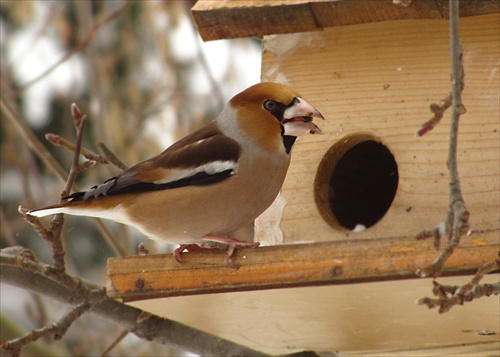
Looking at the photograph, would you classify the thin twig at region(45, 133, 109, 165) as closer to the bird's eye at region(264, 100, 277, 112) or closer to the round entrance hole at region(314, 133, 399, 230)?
the bird's eye at region(264, 100, 277, 112)

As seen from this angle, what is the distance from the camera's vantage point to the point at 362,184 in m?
4.68

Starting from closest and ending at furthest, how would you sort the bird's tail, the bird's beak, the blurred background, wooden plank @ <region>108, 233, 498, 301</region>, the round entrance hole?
wooden plank @ <region>108, 233, 498, 301</region>
the bird's tail
the bird's beak
the round entrance hole
the blurred background

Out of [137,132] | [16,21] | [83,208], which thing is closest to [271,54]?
[83,208]

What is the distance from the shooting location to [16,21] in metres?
9.07

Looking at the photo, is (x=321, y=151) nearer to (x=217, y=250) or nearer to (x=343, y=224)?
(x=343, y=224)

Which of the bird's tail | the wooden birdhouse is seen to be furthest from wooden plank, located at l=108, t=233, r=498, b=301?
the bird's tail

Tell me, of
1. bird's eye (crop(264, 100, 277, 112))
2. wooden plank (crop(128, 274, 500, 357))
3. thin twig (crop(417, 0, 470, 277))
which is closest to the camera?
thin twig (crop(417, 0, 470, 277))

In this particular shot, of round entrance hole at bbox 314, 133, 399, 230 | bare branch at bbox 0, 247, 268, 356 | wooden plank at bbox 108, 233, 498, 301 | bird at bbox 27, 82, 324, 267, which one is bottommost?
wooden plank at bbox 108, 233, 498, 301

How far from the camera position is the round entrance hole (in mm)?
4498

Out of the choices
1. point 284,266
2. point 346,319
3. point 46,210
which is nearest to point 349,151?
point 346,319

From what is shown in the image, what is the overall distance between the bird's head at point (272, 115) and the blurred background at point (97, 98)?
2343 millimetres

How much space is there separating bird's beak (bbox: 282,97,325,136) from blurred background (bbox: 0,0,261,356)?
251 centimetres

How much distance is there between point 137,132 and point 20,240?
→ 2206mm

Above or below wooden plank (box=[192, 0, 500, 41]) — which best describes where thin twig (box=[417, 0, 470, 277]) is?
below
